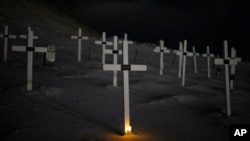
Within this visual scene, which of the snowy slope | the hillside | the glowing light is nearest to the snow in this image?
the snowy slope

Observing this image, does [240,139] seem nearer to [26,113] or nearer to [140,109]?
[140,109]

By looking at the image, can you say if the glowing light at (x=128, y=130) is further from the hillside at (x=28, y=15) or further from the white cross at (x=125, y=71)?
the hillside at (x=28, y=15)

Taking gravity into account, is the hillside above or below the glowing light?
above

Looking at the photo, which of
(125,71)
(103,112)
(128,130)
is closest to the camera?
(128,130)

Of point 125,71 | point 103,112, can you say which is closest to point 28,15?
point 103,112

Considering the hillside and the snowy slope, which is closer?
A: the snowy slope

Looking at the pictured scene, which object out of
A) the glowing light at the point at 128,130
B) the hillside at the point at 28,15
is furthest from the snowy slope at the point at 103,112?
the hillside at the point at 28,15

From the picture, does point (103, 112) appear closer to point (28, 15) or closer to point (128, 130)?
point (128, 130)

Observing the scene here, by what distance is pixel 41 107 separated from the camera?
6.62 m

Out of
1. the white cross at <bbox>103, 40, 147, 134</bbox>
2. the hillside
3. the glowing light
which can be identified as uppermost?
the hillside

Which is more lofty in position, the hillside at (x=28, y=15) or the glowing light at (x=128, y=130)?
the hillside at (x=28, y=15)

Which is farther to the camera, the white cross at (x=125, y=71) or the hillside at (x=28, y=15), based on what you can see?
the hillside at (x=28, y=15)

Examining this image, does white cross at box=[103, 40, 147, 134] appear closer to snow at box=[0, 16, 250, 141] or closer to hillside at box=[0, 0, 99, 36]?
snow at box=[0, 16, 250, 141]

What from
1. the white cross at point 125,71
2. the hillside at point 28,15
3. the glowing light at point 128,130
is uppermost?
the hillside at point 28,15
